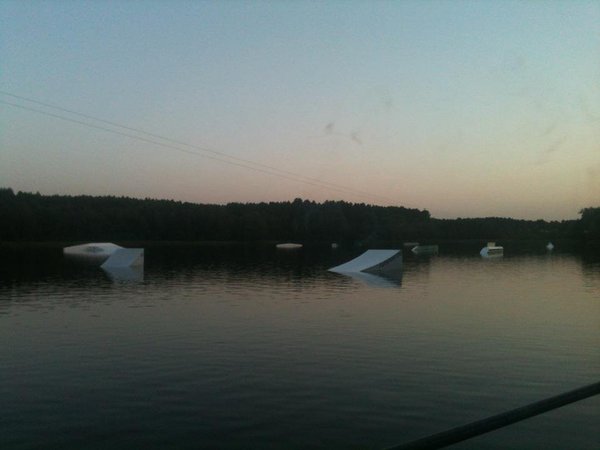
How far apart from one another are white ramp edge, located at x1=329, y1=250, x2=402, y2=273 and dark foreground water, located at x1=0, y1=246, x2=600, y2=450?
2966cm

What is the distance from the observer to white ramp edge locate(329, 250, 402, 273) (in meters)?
70.7

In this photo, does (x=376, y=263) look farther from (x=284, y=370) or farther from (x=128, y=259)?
(x=284, y=370)

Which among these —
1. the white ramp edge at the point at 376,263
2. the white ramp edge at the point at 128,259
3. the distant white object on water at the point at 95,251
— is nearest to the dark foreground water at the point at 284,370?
the white ramp edge at the point at 376,263

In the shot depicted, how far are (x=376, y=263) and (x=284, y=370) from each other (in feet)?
174

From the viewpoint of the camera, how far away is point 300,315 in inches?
1282

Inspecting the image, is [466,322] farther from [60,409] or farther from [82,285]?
[82,285]

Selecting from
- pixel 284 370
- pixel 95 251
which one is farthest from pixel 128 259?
pixel 284 370

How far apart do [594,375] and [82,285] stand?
4226cm

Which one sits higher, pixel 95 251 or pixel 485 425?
pixel 485 425

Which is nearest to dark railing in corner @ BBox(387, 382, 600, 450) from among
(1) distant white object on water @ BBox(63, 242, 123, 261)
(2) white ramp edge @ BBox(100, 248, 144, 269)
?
(2) white ramp edge @ BBox(100, 248, 144, 269)

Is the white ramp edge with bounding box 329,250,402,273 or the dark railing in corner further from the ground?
the dark railing in corner

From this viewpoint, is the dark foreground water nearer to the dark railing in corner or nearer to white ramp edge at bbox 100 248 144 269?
the dark railing in corner

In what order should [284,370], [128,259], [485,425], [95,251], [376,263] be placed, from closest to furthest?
[485,425] → [284,370] → [376,263] → [128,259] → [95,251]

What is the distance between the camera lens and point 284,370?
19.1 metres
